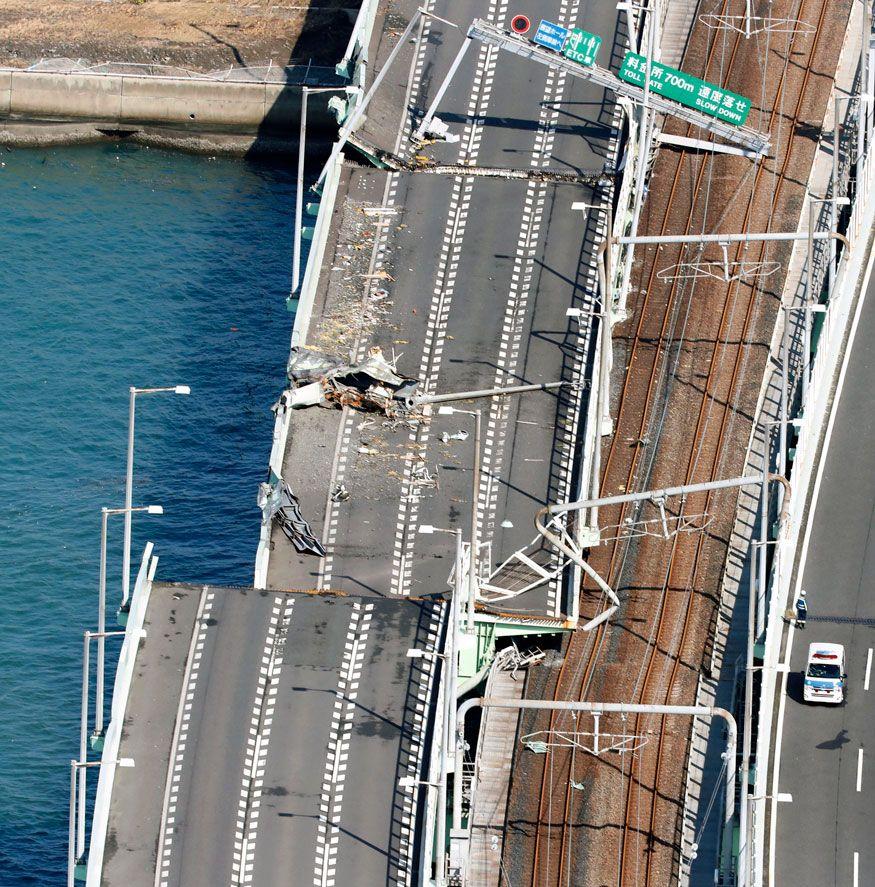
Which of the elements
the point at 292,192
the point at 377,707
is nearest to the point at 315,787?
the point at 377,707

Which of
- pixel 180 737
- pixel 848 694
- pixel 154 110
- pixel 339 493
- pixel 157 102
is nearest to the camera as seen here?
pixel 180 737

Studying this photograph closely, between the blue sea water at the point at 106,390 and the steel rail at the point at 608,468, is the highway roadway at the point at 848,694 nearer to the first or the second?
the steel rail at the point at 608,468

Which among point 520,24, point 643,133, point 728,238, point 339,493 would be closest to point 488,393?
point 339,493

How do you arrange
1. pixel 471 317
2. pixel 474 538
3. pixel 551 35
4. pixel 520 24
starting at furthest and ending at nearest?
pixel 520 24, pixel 551 35, pixel 471 317, pixel 474 538

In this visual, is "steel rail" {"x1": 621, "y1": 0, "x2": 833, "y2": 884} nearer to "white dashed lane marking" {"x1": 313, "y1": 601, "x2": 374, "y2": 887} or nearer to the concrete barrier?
"white dashed lane marking" {"x1": 313, "y1": 601, "x2": 374, "y2": 887}

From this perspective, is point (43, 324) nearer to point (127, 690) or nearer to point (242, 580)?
point (242, 580)

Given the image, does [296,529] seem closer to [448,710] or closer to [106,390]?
[448,710]

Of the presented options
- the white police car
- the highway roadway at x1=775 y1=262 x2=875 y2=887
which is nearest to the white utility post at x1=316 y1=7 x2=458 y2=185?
the highway roadway at x1=775 y1=262 x2=875 y2=887

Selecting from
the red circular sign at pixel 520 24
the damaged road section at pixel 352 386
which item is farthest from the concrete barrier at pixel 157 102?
the damaged road section at pixel 352 386
